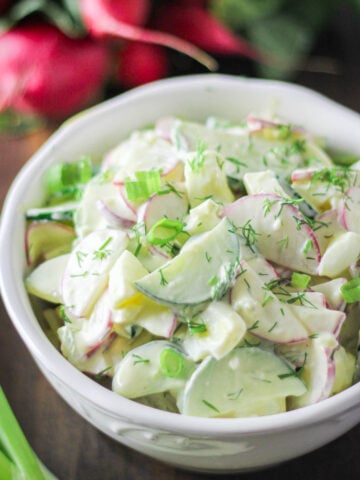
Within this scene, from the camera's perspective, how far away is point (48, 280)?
160 centimetres

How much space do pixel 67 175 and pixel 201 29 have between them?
3.31 ft

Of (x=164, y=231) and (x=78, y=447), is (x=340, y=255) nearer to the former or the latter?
(x=164, y=231)

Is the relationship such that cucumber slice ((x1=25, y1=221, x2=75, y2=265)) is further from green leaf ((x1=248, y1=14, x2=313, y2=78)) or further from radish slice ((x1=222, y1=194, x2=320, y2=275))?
green leaf ((x1=248, y1=14, x2=313, y2=78))

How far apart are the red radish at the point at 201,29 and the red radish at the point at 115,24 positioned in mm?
118

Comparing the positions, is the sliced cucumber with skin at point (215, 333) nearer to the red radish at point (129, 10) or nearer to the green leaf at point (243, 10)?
the red radish at point (129, 10)

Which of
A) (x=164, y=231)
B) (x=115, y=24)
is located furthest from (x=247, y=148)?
(x=115, y=24)

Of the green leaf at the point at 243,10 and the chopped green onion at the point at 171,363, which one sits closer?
the chopped green onion at the point at 171,363

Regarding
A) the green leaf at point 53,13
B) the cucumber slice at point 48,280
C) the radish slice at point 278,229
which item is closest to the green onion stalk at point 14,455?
the cucumber slice at point 48,280

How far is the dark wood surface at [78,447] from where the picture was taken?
158 cm

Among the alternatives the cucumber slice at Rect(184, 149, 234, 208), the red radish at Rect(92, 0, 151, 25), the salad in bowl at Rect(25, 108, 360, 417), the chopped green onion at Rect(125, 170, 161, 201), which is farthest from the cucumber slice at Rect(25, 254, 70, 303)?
the red radish at Rect(92, 0, 151, 25)

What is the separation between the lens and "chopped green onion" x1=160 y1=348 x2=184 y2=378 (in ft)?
4.46

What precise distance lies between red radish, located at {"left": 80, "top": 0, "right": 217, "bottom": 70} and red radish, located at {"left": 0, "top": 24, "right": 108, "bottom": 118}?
0.08m

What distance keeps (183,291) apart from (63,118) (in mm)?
1279

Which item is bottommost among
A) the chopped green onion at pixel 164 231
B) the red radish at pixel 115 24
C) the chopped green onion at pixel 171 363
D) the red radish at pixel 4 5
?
the red radish at pixel 4 5
